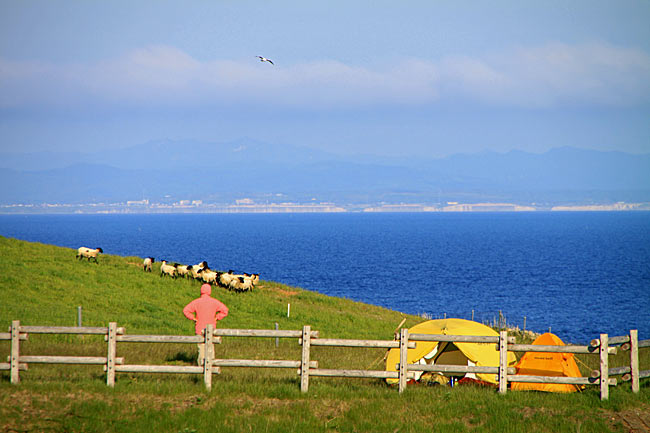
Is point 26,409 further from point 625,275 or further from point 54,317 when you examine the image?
point 625,275

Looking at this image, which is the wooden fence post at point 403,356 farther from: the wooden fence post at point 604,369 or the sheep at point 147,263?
the sheep at point 147,263

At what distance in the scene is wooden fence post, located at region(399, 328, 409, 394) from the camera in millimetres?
17109

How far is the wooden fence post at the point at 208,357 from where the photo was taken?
17297mm

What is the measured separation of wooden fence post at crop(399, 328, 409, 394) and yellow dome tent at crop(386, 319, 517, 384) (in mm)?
3162

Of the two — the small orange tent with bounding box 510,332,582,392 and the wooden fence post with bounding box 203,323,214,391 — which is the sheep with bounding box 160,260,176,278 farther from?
the wooden fence post with bounding box 203,323,214,391

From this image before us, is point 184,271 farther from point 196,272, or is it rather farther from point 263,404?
point 263,404

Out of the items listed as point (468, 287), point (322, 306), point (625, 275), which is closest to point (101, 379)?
point (322, 306)

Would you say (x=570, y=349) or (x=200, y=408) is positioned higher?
(x=570, y=349)

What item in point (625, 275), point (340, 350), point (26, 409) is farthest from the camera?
point (625, 275)

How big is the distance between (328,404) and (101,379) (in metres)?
5.82

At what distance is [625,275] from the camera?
319 ft

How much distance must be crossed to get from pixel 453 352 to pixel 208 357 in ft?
30.9

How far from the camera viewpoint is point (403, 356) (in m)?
17.2

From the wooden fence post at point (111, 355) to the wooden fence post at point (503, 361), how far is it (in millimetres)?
9187
